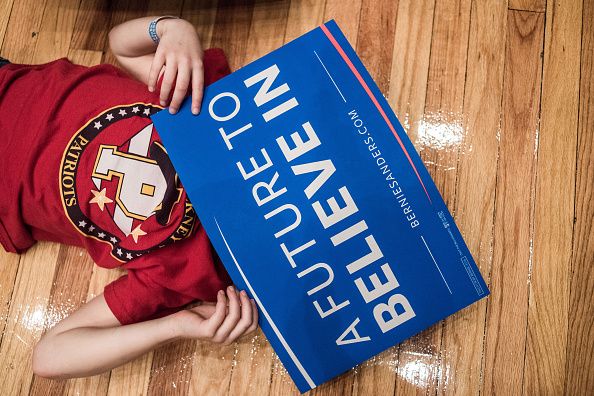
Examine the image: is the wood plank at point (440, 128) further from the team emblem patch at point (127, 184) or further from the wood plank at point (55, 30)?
the wood plank at point (55, 30)

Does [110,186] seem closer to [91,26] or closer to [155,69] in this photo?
[155,69]

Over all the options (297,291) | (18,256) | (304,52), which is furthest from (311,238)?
(18,256)

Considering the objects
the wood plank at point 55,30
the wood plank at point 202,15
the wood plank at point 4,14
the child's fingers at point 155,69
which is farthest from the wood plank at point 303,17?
the wood plank at point 4,14

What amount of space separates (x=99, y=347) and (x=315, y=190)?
356 mm

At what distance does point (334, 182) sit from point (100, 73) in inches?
15.5

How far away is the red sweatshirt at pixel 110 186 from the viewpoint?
676mm

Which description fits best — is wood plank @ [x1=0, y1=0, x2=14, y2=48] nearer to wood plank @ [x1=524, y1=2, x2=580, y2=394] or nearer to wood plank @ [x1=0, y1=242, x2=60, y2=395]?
wood plank @ [x1=0, y1=242, x2=60, y2=395]

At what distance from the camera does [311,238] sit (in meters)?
0.63

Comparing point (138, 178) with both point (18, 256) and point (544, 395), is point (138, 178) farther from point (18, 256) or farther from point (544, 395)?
point (544, 395)

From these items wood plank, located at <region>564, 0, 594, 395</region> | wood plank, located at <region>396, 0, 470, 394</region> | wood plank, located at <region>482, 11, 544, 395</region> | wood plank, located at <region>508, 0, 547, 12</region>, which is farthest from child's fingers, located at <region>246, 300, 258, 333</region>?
wood plank, located at <region>508, 0, 547, 12</region>

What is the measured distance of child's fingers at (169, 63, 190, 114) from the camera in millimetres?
644

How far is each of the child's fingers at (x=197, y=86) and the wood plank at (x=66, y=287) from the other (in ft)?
1.09

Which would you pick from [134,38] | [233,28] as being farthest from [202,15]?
[134,38]

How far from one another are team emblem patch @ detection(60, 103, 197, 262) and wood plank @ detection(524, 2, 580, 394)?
21.0 inches
